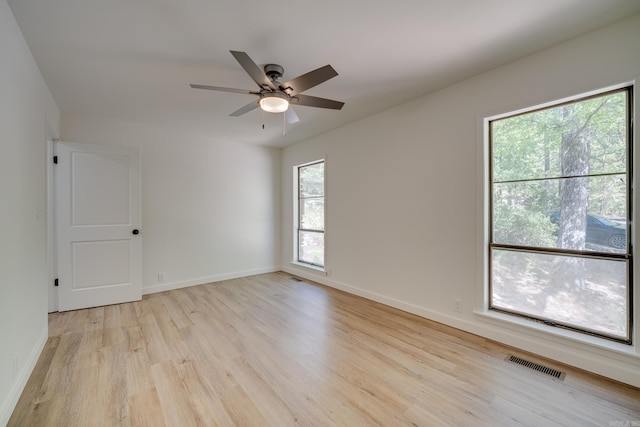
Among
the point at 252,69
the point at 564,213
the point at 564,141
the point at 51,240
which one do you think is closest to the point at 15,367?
the point at 51,240

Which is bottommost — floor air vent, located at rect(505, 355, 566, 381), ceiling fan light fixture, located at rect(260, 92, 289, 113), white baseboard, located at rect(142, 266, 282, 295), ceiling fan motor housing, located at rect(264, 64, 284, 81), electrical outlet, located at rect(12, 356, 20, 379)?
floor air vent, located at rect(505, 355, 566, 381)

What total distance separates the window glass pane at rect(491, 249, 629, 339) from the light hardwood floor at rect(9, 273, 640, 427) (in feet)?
1.33

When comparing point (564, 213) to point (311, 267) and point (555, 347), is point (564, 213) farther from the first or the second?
point (311, 267)

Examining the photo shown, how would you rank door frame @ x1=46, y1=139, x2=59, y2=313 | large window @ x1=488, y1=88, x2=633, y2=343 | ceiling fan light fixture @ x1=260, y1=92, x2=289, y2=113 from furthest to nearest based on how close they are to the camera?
door frame @ x1=46, y1=139, x2=59, y2=313, ceiling fan light fixture @ x1=260, y1=92, x2=289, y2=113, large window @ x1=488, y1=88, x2=633, y2=343

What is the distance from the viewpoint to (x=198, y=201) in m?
4.59

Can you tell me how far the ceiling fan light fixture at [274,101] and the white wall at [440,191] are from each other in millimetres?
1699

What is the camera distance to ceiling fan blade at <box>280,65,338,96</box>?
1.87 metres

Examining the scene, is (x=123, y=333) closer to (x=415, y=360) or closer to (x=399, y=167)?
(x=415, y=360)

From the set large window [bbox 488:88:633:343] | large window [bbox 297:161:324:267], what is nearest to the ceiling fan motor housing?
large window [bbox 488:88:633:343]

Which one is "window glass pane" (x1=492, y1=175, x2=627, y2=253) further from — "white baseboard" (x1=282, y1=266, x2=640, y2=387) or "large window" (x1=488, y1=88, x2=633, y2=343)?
"white baseboard" (x1=282, y1=266, x2=640, y2=387)

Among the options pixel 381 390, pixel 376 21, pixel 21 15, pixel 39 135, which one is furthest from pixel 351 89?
pixel 39 135

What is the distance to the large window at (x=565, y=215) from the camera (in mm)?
2049

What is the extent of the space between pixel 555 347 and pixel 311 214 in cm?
371

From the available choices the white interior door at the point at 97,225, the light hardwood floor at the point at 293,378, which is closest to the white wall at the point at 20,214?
the light hardwood floor at the point at 293,378
